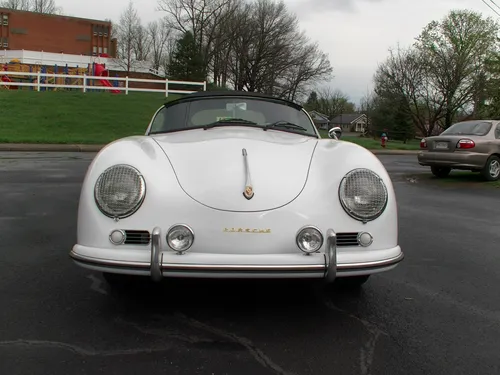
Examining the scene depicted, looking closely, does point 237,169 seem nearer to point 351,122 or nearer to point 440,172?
point 440,172

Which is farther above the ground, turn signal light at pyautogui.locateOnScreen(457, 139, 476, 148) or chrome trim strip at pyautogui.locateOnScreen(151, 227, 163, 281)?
turn signal light at pyautogui.locateOnScreen(457, 139, 476, 148)

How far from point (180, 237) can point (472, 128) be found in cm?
978

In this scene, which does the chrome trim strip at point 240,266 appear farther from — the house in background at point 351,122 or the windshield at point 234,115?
the house in background at point 351,122

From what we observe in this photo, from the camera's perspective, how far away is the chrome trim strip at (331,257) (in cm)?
235

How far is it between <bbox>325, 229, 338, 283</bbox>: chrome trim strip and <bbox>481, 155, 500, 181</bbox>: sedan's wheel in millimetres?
8822

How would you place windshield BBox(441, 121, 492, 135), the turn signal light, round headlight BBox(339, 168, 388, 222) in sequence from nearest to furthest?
round headlight BBox(339, 168, 388, 222) < the turn signal light < windshield BBox(441, 121, 492, 135)

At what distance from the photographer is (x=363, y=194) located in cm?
260

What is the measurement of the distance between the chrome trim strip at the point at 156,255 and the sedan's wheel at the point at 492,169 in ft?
30.9

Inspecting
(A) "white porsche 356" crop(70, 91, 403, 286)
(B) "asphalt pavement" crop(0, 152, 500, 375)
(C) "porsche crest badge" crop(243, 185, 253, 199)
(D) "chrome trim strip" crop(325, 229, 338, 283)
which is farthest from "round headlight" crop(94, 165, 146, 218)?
(D) "chrome trim strip" crop(325, 229, 338, 283)

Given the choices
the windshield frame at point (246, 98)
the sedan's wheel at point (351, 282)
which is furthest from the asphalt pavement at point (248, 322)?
the windshield frame at point (246, 98)

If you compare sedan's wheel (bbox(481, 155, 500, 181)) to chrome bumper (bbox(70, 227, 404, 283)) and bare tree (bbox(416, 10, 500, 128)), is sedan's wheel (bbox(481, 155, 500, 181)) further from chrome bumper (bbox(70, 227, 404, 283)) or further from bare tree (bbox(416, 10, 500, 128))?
bare tree (bbox(416, 10, 500, 128))

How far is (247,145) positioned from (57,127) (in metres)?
18.1

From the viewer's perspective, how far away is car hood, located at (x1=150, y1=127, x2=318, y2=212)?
2469 mm

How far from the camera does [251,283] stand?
3.24 meters
